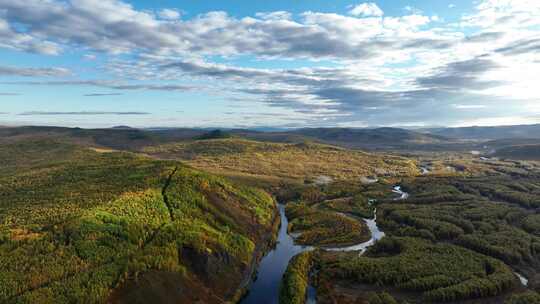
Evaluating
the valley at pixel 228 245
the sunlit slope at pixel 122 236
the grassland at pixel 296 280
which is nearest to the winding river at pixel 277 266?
the valley at pixel 228 245

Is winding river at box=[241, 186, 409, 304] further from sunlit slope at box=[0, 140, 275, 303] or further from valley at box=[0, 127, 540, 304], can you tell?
sunlit slope at box=[0, 140, 275, 303]

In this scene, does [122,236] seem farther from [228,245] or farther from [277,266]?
[277,266]

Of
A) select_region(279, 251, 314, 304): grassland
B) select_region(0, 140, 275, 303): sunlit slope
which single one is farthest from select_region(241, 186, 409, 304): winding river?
select_region(0, 140, 275, 303): sunlit slope

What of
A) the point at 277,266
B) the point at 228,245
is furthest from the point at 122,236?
the point at 277,266

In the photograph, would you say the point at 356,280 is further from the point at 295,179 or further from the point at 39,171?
the point at 295,179

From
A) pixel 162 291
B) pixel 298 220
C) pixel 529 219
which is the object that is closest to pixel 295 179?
pixel 298 220

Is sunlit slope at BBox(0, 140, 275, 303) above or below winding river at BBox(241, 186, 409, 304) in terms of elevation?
above
